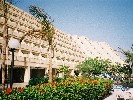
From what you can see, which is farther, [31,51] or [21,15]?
[21,15]

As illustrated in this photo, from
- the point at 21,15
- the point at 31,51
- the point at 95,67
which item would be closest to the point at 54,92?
the point at 95,67

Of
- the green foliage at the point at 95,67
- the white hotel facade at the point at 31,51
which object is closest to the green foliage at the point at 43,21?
the white hotel facade at the point at 31,51

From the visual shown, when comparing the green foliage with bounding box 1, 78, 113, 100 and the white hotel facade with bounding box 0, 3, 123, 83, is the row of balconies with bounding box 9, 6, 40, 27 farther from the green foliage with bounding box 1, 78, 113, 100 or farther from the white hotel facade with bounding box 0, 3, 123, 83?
the green foliage with bounding box 1, 78, 113, 100

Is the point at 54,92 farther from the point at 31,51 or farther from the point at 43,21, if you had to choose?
the point at 31,51

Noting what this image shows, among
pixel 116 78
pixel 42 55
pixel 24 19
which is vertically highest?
pixel 24 19

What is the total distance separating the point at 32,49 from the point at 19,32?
4.56m

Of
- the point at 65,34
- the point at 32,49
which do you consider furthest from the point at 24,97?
the point at 65,34

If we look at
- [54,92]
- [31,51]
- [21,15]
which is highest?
[21,15]

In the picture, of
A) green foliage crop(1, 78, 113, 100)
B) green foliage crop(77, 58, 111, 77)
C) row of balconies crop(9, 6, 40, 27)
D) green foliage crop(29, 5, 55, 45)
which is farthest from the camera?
row of balconies crop(9, 6, 40, 27)

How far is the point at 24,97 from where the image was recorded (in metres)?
6.45

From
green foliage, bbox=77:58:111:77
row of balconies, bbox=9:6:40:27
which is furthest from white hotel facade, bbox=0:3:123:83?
green foliage, bbox=77:58:111:77

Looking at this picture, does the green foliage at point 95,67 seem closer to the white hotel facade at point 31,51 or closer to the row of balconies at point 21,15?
the white hotel facade at point 31,51

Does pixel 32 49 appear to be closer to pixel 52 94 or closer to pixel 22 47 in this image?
pixel 22 47

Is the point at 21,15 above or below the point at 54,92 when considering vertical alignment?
above
